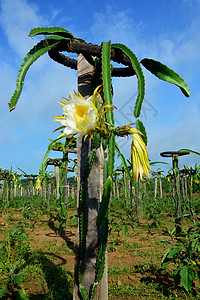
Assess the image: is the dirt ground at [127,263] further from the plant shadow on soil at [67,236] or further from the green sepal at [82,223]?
the green sepal at [82,223]

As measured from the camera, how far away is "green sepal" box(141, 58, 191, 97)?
109cm

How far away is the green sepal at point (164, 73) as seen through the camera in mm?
1094

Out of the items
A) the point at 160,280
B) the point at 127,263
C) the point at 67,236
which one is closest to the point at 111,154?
the point at 160,280

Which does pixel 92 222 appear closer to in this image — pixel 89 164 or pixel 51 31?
pixel 89 164

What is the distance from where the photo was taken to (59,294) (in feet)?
6.98

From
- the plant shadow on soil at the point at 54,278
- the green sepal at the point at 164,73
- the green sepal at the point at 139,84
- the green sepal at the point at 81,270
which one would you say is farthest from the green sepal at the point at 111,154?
the plant shadow on soil at the point at 54,278

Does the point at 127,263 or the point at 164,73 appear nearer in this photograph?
the point at 164,73

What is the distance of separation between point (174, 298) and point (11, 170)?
717 centimetres

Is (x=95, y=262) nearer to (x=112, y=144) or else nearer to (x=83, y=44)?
(x=112, y=144)

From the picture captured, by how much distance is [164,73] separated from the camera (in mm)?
1124

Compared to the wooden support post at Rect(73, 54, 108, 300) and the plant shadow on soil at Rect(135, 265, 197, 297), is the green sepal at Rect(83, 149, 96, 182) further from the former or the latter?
the plant shadow on soil at Rect(135, 265, 197, 297)

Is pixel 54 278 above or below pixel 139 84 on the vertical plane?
below

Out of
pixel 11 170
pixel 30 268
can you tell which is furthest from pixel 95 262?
pixel 11 170

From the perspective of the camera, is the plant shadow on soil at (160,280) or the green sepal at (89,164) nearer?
the green sepal at (89,164)
